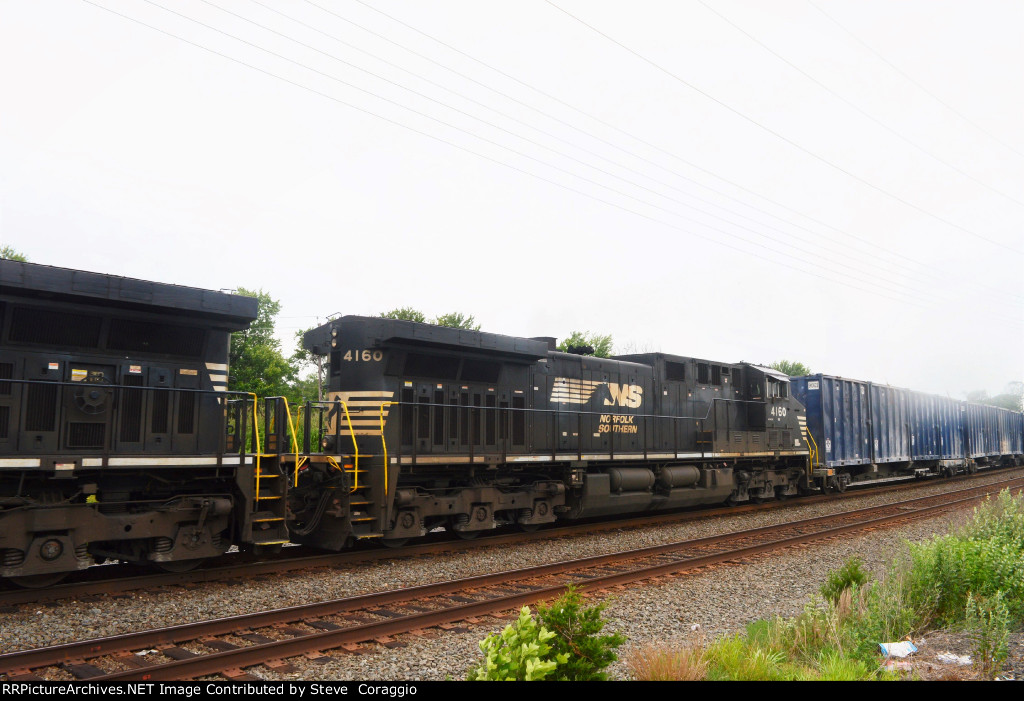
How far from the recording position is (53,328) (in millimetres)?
7809

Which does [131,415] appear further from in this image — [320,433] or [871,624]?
[871,624]

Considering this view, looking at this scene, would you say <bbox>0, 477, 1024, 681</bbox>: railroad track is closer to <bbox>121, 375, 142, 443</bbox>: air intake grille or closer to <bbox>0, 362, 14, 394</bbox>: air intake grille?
<bbox>121, 375, 142, 443</bbox>: air intake grille

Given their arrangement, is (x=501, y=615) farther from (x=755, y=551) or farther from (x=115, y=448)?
(x=755, y=551)

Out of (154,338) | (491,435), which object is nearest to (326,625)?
(154,338)

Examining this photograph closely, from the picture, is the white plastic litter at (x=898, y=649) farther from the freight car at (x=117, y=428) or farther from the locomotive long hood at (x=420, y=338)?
the locomotive long hood at (x=420, y=338)

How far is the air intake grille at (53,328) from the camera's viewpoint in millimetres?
7570

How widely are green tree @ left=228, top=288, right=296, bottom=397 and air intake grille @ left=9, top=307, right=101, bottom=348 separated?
32524 millimetres

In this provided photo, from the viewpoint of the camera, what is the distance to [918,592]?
7070 mm

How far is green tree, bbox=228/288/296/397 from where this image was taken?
41250mm

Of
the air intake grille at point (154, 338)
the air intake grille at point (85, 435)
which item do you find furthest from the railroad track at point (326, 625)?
the air intake grille at point (154, 338)

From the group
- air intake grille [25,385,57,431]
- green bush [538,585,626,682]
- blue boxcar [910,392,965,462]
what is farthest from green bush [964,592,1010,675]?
blue boxcar [910,392,965,462]

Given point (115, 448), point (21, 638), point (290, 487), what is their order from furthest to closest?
point (290, 487)
point (115, 448)
point (21, 638)
